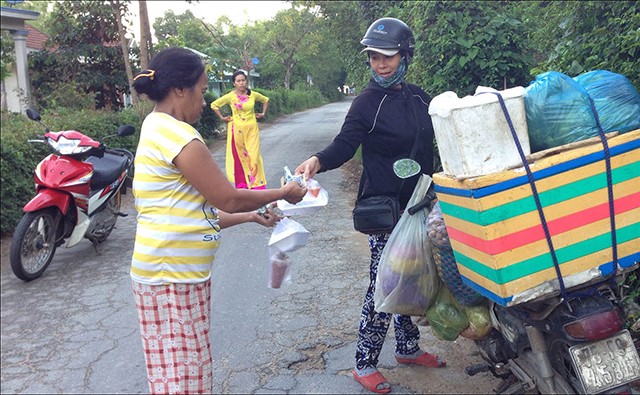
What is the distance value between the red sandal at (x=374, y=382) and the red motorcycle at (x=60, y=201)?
3.63 m

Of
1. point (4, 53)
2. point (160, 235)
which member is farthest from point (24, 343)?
point (4, 53)

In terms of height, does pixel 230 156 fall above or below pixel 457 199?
below

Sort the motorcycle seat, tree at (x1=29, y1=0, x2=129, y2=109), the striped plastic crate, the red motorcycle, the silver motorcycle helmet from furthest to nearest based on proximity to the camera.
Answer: tree at (x1=29, y1=0, x2=129, y2=109) → the motorcycle seat → the red motorcycle → the silver motorcycle helmet → the striped plastic crate

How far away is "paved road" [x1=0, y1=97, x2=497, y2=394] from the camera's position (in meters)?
3.65

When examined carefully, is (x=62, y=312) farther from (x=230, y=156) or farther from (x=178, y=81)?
(x=230, y=156)

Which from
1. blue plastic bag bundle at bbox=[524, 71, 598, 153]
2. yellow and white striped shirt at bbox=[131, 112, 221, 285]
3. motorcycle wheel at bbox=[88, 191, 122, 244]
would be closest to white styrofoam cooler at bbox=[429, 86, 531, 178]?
blue plastic bag bundle at bbox=[524, 71, 598, 153]

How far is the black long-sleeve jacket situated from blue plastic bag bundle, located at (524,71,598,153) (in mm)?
983

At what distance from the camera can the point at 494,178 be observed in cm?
211

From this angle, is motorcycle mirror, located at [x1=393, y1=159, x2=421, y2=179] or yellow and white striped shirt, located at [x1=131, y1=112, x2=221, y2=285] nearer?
yellow and white striped shirt, located at [x1=131, y1=112, x2=221, y2=285]

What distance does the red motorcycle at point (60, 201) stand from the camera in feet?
18.4

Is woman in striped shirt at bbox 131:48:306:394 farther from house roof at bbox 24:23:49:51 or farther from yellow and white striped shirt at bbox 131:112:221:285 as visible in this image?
house roof at bbox 24:23:49:51

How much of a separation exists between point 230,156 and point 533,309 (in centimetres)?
750

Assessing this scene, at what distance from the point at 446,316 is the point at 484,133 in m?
1.08

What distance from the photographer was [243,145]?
954 cm
